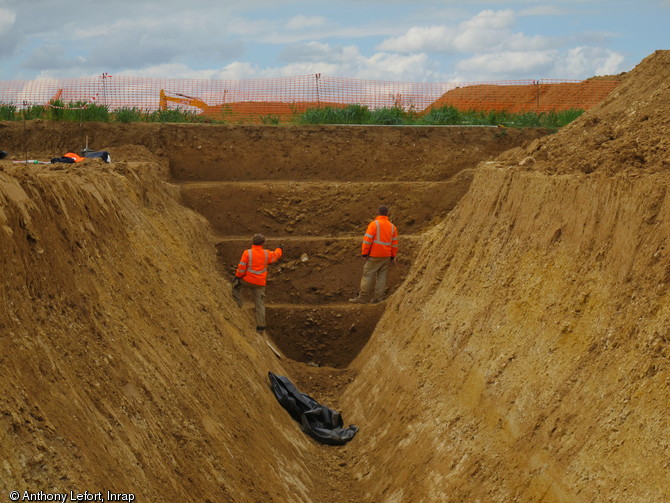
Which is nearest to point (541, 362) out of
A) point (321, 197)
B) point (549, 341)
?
point (549, 341)

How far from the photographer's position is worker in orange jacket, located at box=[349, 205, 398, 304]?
1731cm

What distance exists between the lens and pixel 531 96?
3625 centimetres

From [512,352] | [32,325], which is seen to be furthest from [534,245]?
[32,325]

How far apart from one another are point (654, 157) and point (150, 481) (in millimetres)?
6704

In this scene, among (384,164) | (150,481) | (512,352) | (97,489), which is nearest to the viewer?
(97,489)

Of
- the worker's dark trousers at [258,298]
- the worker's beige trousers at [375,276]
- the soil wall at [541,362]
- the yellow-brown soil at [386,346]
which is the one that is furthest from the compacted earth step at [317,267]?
the soil wall at [541,362]

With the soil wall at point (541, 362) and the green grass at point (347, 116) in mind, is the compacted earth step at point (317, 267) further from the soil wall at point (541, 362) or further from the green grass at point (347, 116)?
the green grass at point (347, 116)

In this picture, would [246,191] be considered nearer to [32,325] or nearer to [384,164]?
[384,164]

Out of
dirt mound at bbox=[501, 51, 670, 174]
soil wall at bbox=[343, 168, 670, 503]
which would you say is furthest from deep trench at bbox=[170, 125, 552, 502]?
dirt mound at bbox=[501, 51, 670, 174]

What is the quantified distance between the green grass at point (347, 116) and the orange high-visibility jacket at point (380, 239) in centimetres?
796

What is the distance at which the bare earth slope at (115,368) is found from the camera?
629 cm

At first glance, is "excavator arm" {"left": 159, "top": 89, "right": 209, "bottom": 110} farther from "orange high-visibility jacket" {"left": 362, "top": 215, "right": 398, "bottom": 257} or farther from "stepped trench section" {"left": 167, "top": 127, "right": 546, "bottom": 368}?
"orange high-visibility jacket" {"left": 362, "top": 215, "right": 398, "bottom": 257}

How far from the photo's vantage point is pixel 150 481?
7047 millimetres

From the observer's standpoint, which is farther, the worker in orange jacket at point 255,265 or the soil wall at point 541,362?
the worker in orange jacket at point 255,265
